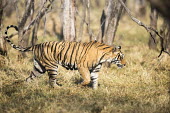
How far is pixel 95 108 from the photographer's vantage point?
4117mm

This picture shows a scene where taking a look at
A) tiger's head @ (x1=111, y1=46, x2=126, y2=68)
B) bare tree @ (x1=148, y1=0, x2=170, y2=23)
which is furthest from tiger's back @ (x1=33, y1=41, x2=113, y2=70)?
bare tree @ (x1=148, y1=0, x2=170, y2=23)

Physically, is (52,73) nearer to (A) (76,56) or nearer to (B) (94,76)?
(A) (76,56)

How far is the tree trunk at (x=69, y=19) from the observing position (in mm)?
6707

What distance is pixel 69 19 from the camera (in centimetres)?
675

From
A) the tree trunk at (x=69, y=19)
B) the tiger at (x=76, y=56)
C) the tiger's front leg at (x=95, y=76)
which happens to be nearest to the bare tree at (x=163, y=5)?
the tiger at (x=76, y=56)

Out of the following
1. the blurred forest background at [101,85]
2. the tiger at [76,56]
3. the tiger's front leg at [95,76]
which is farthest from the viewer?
the tiger's front leg at [95,76]

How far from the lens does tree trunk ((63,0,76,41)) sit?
6.71 metres

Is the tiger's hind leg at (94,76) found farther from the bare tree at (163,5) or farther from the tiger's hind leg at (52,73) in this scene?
the bare tree at (163,5)

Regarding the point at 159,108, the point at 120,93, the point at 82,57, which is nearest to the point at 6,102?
the point at 82,57

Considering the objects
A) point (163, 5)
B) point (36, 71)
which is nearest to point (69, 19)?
point (36, 71)

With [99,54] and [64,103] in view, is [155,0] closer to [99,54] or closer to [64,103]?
[64,103]

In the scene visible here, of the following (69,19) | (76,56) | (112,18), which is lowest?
(76,56)

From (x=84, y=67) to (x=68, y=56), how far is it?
0.41 m

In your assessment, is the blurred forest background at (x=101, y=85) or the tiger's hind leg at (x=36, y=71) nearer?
the blurred forest background at (x=101, y=85)
